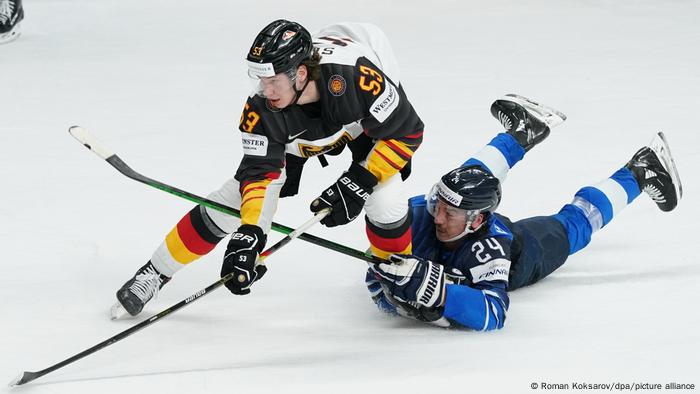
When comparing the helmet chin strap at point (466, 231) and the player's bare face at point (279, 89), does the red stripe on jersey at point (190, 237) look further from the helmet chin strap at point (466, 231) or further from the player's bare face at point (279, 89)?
the helmet chin strap at point (466, 231)

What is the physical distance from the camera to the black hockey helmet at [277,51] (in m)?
2.75

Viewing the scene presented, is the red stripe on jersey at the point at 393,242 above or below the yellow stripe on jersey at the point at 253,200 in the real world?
below

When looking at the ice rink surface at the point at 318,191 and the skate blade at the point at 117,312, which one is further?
the skate blade at the point at 117,312

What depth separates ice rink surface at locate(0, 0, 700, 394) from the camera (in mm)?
2748

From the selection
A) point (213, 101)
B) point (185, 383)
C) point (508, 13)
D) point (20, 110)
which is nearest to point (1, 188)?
point (20, 110)

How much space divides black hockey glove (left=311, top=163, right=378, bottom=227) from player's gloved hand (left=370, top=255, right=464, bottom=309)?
7.1 inches

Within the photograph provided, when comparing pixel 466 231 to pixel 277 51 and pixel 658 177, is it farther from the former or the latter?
pixel 658 177

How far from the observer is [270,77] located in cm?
279

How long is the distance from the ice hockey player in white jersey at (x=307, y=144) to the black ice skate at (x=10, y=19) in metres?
3.50

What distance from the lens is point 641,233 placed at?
383 centimetres

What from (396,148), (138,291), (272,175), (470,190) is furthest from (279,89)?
(138,291)

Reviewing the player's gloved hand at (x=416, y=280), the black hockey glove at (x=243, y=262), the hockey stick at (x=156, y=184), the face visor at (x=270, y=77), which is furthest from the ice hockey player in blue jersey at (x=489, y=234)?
the face visor at (x=270, y=77)

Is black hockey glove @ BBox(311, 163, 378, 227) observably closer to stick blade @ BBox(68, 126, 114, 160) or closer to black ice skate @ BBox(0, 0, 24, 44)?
stick blade @ BBox(68, 126, 114, 160)

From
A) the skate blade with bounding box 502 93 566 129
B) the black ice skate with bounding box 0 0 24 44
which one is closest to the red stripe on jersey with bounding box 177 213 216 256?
the skate blade with bounding box 502 93 566 129
